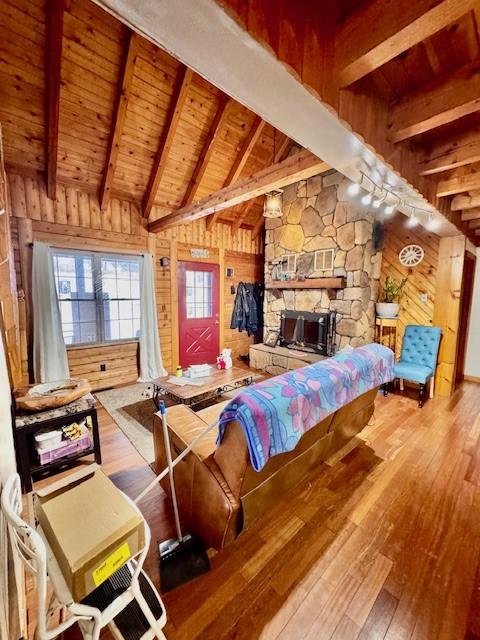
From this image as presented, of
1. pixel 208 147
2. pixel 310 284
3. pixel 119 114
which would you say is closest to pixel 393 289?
pixel 310 284

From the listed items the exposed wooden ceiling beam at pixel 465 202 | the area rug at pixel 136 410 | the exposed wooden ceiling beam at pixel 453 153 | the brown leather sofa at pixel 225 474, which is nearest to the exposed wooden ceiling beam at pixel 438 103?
the exposed wooden ceiling beam at pixel 453 153

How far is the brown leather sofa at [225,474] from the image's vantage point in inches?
52.4

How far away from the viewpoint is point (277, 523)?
1.74m

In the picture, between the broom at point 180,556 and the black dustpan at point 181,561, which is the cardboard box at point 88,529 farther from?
the black dustpan at point 181,561

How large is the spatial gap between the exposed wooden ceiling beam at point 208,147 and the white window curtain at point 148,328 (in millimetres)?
1316

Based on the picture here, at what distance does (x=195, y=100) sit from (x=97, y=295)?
3041mm

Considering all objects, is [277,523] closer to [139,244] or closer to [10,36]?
[139,244]

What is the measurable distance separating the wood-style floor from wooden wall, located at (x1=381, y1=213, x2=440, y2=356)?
229 cm

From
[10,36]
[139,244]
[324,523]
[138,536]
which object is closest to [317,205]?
[139,244]

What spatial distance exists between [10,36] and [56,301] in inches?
105

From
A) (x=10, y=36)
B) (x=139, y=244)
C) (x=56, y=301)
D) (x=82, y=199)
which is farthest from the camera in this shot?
(x=139, y=244)

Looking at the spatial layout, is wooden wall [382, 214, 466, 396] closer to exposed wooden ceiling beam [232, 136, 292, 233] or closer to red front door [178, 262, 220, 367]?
exposed wooden ceiling beam [232, 136, 292, 233]

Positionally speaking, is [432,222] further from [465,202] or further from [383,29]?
[383,29]

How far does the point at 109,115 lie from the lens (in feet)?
10.4
